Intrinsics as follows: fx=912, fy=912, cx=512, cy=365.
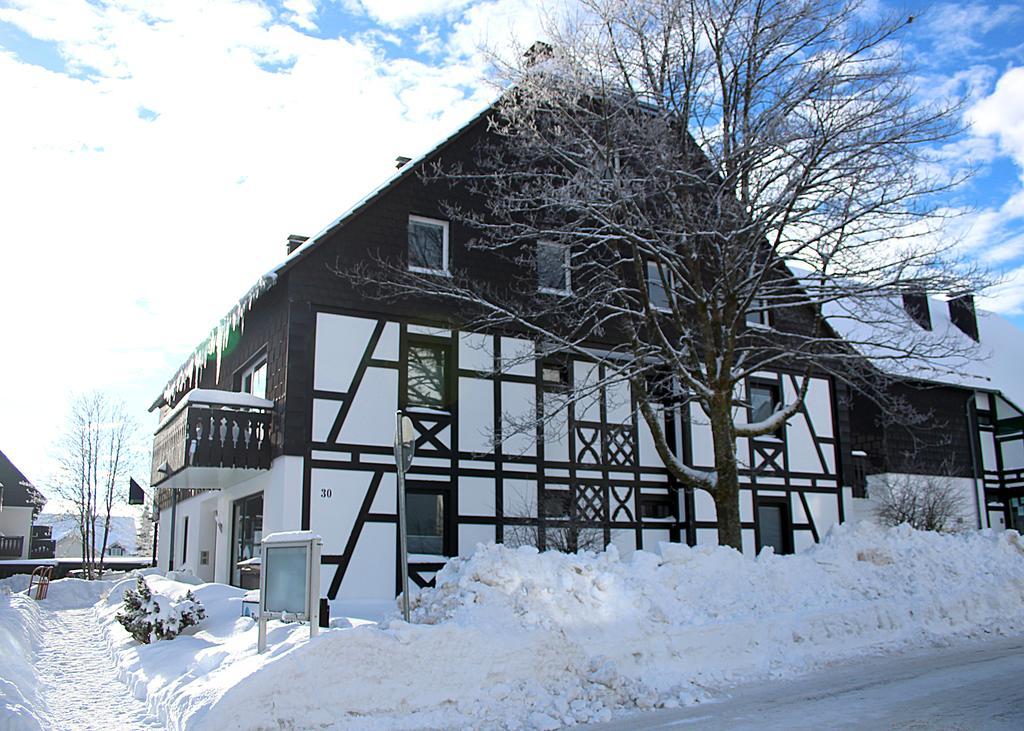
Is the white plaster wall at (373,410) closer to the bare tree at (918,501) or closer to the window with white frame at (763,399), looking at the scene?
the window with white frame at (763,399)

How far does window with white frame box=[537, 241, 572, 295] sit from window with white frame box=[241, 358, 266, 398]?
5734 mm

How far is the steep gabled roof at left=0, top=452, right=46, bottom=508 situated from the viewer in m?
50.8

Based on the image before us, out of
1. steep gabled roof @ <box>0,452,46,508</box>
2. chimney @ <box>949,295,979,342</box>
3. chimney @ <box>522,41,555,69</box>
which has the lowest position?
steep gabled roof @ <box>0,452,46,508</box>

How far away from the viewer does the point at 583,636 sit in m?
9.09

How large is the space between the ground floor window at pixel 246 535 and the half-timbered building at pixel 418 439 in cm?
6

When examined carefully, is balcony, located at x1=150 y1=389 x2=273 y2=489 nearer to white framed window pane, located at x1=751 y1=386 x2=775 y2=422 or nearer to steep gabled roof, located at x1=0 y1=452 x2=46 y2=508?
white framed window pane, located at x1=751 y1=386 x2=775 y2=422

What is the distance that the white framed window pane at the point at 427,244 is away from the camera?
17406mm

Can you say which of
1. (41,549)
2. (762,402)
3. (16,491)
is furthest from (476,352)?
(41,549)

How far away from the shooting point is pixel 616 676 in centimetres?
868

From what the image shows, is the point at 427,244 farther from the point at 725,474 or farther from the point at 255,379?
the point at 725,474

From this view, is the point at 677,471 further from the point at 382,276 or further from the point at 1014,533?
the point at 382,276

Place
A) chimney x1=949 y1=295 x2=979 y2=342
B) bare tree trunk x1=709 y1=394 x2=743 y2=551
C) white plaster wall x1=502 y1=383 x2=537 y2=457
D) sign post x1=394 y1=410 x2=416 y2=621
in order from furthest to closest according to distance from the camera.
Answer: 1. chimney x1=949 y1=295 x2=979 y2=342
2. white plaster wall x1=502 y1=383 x2=537 y2=457
3. bare tree trunk x1=709 y1=394 x2=743 y2=551
4. sign post x1=394 y1=410 x2=416 y2=621

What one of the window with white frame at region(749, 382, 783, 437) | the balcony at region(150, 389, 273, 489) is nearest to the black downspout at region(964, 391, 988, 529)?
the window with white frame at region(749, 382, 783, 437)

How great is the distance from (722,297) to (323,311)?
6.85 metres
